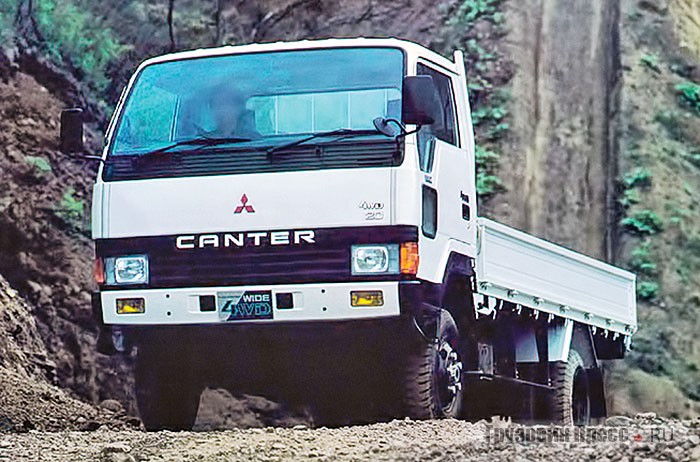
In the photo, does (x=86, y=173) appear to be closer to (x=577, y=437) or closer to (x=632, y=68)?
(x=632, y=68)

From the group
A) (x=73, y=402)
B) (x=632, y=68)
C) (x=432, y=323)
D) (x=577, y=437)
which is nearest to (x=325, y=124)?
(x=432, y=323)

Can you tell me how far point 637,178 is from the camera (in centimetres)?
1967

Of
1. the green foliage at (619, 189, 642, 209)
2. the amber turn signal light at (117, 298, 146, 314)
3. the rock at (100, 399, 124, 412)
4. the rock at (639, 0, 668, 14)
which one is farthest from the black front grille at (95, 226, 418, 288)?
the rock at (639, 0, 668, 14)

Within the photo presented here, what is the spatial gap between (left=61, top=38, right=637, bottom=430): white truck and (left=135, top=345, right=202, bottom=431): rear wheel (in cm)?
1

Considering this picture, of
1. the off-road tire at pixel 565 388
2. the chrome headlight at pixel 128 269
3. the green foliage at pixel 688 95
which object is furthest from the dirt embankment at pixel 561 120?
the chrome headlight at pixel 128 269

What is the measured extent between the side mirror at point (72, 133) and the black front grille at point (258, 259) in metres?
0.64

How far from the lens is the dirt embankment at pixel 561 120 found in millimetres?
19453

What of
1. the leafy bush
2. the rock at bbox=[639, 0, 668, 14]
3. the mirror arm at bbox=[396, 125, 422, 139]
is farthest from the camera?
the rock at bbox=[639, 0, 668, 14]

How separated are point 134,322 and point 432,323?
6.28 ft

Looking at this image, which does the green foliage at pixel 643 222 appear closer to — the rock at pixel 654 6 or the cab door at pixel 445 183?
the rock at pixel 654 6

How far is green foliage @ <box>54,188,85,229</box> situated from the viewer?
55.6 feet

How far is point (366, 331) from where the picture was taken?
31.3 feet

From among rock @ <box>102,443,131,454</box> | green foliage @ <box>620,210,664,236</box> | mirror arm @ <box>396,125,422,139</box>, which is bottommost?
rock @ <box>102,443,131,454</box>

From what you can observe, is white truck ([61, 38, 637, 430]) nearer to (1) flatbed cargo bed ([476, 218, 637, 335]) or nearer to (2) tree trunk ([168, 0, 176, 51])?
(1) flatbed cargo bed ([476, 218, 637, 335])
